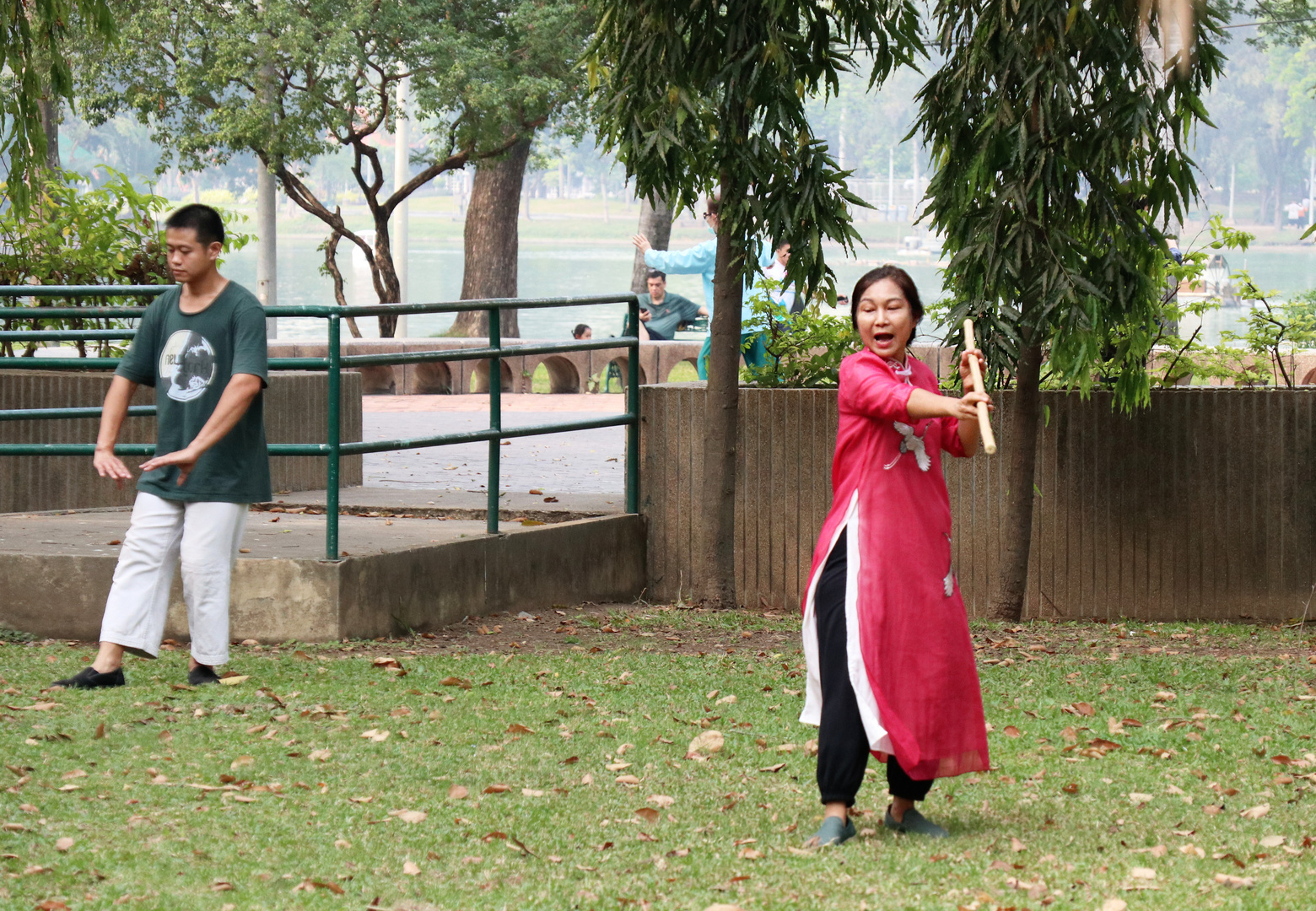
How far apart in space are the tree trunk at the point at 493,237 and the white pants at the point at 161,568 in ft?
69.4

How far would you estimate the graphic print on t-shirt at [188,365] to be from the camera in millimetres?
6031

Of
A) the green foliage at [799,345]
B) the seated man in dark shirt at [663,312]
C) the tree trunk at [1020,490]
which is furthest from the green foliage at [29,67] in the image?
the seated man in dark shirt at [663,312]

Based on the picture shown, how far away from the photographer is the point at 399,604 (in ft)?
24.7

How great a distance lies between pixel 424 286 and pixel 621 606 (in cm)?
8961

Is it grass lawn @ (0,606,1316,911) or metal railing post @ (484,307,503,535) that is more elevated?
metal railing post @ (484,307,503,535)

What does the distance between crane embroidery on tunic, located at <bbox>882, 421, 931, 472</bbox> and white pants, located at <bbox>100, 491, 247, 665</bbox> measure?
273cm

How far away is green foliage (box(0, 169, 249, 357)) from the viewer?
35.3 ft

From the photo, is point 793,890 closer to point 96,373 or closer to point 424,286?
point 96,373

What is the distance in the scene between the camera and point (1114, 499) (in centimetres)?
909

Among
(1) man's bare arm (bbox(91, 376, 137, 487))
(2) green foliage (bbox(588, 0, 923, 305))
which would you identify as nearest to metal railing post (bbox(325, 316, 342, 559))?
(1) man's bare arm (bbox(91, 376, 137, 487))

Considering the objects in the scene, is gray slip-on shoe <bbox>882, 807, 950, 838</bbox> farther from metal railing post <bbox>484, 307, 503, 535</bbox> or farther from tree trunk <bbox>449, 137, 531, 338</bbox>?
tree trunk <bbox>449, 137, 531, 338</bbox>

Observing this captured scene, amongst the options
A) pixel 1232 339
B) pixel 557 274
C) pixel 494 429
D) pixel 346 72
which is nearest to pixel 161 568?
pixel 494 429

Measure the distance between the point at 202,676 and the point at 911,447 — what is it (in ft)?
10.0

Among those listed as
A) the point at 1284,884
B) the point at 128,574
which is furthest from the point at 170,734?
the point at 1284,884
